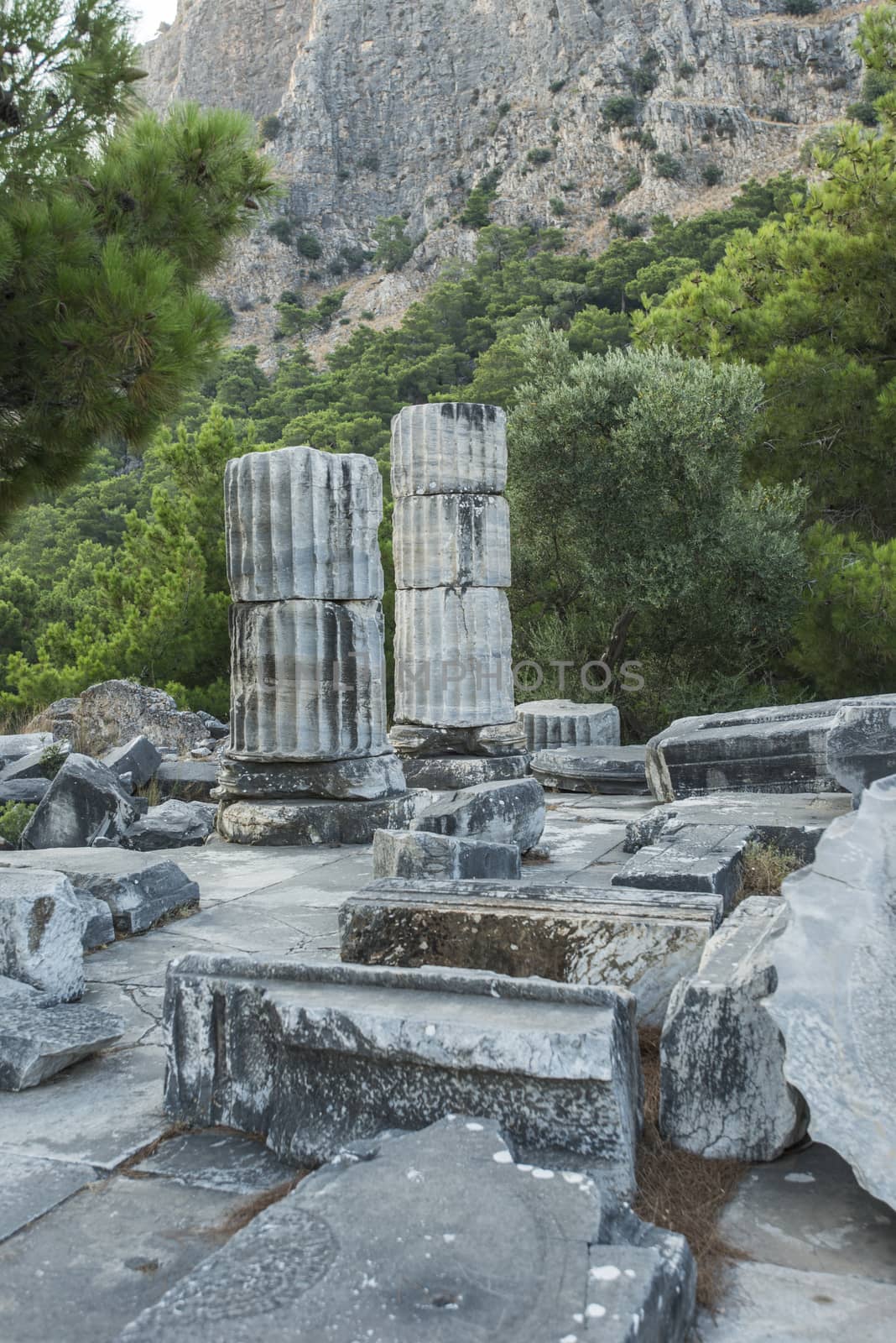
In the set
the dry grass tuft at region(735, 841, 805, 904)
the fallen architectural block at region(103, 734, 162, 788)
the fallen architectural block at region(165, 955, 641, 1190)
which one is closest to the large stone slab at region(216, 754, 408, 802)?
the fallen architectural block at region(103, 734, 162, 788)

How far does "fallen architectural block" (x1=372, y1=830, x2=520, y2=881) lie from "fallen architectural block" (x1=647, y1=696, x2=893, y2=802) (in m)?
2.65

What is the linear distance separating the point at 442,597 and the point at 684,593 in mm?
4956

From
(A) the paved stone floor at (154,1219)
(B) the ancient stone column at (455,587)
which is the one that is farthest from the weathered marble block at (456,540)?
(A) the paved stone floor at (154,1219)

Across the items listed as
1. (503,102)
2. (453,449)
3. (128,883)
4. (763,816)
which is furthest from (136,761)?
(503,102)

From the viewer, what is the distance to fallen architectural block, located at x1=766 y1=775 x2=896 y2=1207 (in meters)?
2.21

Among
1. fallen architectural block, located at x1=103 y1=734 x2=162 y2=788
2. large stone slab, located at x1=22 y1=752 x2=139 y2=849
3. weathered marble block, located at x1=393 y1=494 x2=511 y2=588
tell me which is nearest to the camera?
large stone slab, located at x1=22 y1=752 x2=139 y2=849

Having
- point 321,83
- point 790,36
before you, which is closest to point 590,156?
point 790,36

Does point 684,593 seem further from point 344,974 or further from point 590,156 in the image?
point 590,156

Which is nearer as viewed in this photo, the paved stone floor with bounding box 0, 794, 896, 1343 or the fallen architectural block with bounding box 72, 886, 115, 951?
the paved stone floor with bounding box 0, 794, 896, 1343

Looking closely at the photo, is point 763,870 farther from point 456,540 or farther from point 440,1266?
point 456,540

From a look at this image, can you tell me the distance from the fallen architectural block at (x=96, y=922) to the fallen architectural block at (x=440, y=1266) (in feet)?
8.17

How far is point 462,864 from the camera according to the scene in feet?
15.4

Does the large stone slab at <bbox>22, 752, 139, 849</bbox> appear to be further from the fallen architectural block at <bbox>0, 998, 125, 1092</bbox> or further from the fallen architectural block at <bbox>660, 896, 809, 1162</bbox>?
the fallen architectural block at <bbox>660, 896, 809, 1162</bbox>

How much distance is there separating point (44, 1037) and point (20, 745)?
8254 millimetres
